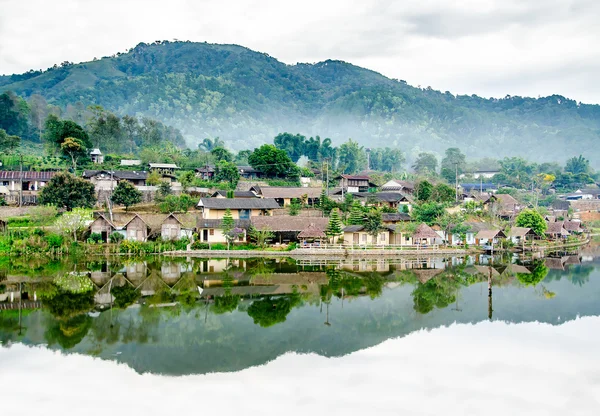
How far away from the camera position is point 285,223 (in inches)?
1362

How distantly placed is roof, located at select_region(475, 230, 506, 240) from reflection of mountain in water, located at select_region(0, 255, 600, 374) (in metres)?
6.60

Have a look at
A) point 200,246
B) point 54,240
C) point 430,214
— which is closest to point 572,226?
point 430,214

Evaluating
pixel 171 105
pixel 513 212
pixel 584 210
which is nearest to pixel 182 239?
pixel 513 212

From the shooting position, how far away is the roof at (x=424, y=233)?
3472cm

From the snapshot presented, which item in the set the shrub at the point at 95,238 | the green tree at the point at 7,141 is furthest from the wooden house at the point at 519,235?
the green tree at the point at 7,141

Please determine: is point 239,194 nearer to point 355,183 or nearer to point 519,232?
point 355,183

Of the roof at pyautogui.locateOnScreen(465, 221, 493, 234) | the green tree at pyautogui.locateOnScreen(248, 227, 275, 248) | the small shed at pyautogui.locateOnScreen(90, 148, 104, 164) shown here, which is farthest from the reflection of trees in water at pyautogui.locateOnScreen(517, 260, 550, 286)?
the small shed at pyautogui.locateOnScreen(90, 148, 104, 164)

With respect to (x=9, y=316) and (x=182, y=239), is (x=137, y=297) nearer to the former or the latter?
(x=9, y=316)

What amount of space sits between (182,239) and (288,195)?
1208 cm

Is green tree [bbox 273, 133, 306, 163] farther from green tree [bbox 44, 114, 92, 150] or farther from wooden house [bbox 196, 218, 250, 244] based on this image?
wooden house [bbox 196, 218, 250, 244]

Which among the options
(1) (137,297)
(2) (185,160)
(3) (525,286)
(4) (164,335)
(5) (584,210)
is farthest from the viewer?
(5) (584,210)

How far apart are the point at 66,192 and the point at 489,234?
2846 centimetres

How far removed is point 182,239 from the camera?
32438 mm

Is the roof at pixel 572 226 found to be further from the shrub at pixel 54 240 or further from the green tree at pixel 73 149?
the green tree at pixel 73 149
